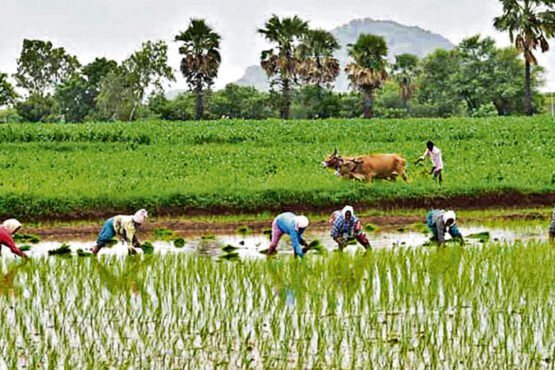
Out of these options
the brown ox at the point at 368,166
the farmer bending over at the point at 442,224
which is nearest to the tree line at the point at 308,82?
the brown ox at the point at 368,166

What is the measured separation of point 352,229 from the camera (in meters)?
12.2

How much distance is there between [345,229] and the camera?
12.2m

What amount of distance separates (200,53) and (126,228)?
1279 inches

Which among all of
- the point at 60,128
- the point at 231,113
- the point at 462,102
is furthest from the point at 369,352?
the point at 462,102

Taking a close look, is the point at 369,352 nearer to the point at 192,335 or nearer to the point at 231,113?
the point at 192,335

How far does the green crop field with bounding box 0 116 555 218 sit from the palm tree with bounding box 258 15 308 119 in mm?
12495

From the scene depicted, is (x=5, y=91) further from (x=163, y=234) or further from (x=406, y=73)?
(x=163, y=234)

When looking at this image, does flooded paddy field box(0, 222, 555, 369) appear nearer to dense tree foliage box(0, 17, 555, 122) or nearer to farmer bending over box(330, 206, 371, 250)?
farmer bending over box(330, 206, 371, 250)

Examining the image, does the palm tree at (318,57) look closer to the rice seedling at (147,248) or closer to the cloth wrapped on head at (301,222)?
the rice seedling at (147,248)

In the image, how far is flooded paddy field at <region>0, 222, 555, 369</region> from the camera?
281 inches

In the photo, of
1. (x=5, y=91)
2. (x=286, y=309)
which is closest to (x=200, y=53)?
(x=5, y=91)

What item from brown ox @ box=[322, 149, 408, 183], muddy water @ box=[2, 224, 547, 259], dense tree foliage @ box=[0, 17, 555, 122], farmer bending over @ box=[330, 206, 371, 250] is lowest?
muddy water @ box=[2, 224, 547, 259]

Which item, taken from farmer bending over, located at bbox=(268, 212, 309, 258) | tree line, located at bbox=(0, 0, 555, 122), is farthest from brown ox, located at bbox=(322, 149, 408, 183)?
Result: tree line, located at bbox=(0, 0, 555, 122)

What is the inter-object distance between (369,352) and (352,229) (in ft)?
16.7
